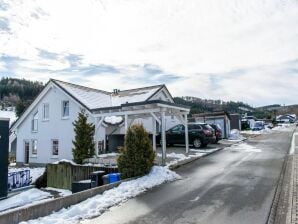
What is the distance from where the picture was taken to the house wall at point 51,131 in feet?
79.6

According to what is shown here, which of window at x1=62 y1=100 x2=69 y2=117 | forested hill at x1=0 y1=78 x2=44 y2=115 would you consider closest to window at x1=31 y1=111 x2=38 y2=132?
window at x1=62 y1=100 x2=69 y2=117

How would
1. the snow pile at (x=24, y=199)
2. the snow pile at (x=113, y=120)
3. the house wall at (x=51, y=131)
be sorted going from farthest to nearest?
the snow pile at (x=113, y=120)
the house wall at (x=51, y=131)
the snow pile at (x=24, y=199)

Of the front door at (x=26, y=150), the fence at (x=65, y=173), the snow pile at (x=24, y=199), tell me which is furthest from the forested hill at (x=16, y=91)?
the snow pile at (x=24, y=199)

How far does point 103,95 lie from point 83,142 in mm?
10871

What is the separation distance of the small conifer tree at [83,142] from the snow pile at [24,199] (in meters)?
2.79

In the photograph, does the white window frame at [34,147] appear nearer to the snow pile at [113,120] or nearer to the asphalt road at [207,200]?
the snow pile at [113,120]

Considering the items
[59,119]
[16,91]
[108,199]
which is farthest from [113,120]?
[16,91]

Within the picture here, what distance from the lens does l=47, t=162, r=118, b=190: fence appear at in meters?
16.6

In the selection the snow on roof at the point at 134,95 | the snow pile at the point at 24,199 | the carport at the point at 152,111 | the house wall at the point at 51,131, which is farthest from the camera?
the snow on roof at the point at 134,95

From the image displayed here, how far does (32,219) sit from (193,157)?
1153 centimetres

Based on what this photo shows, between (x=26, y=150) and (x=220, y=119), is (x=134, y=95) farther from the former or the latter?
(x=26, y=150)

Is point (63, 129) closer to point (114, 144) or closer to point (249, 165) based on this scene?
point (114, 144)

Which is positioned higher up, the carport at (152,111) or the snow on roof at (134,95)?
the snow on roof at (134,95)

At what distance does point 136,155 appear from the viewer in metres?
11.8
